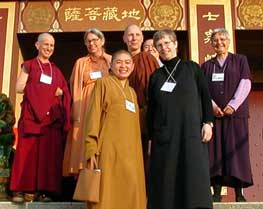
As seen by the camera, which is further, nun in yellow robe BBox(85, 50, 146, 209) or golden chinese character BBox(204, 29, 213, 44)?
golden chinese character BBox(204, 29, 213, 44)

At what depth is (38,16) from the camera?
22.0 feet

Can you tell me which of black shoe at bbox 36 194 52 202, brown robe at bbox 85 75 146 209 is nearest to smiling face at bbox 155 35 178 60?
brown robe at bbox 85 75 146 209

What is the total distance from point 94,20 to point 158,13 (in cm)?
82

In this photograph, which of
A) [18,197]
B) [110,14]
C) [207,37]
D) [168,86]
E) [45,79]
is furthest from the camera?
[110,14]

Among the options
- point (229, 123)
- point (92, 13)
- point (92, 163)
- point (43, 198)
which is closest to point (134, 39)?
point (229, 123)

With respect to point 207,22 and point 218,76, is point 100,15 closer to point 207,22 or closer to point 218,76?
point 207,22

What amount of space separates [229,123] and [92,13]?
10.7ft

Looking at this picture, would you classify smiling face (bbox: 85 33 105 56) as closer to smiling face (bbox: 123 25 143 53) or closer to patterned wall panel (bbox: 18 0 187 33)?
smiling face (bbox: 123 25 143 53)

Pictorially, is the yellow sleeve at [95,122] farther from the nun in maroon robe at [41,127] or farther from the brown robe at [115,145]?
the nun in maroon robe at [41,127]

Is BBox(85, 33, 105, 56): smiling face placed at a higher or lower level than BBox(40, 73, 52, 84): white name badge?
higher

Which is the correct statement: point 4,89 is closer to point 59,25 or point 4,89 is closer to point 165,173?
point 59,25

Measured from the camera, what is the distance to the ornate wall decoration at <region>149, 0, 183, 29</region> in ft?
21.8

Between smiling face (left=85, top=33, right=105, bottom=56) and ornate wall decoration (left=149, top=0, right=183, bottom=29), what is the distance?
7.96ft

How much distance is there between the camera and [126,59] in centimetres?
345
